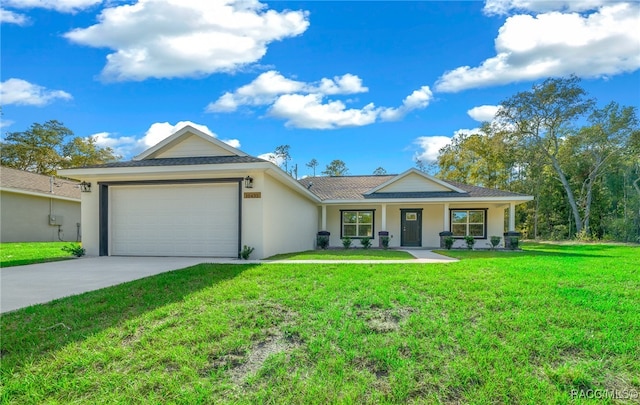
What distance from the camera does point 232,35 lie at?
9961 mm

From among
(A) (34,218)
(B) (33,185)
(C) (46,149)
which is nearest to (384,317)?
(A) (34,218)

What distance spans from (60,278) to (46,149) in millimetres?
31573

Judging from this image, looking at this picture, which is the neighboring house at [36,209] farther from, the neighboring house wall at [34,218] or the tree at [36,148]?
the tree at [36,148]

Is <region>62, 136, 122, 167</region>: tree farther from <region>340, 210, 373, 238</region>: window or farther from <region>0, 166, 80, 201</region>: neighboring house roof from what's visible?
<region>340, 210, 373, 238</region>: window

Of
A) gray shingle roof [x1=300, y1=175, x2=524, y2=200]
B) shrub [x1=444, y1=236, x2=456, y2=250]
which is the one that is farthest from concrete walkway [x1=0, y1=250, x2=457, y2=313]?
shrub [x1=444, y1=236, x2=456, y2=250]

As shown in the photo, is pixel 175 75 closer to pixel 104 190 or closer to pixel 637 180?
pixel 104 190

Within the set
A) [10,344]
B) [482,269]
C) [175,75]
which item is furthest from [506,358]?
[175,75]

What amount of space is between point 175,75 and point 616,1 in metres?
15.0

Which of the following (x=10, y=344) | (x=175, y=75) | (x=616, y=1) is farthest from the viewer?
(x=175, y=75)

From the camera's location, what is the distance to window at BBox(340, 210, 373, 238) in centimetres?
1684

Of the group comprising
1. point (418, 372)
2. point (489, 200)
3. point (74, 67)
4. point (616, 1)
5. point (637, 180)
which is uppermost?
point (616, 1)

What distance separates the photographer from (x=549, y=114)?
24.7 meters

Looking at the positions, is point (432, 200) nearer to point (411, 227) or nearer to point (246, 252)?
point (411, 227)

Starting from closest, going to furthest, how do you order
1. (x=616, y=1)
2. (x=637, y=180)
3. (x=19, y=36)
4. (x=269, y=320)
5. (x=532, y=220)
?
1. (x=269, y=320)
2. (x=616, y=1)
3. (x=19, y=36)
4. (x=637, y=180)
5. (x=532, y=220)
